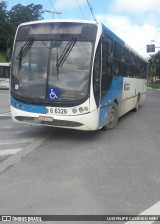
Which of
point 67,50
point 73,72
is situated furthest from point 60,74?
point 67,50

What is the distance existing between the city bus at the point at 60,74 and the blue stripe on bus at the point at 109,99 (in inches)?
3.3

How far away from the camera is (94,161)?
24.9ft

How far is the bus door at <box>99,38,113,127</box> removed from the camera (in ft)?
32.1

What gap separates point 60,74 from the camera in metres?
→ 9.27

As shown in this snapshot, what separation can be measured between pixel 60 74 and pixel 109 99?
2.10m

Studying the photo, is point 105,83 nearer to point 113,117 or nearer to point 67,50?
point 67,50

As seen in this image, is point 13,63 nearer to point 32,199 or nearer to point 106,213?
point 32,199

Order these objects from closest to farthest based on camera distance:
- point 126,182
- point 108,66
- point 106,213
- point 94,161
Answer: point 106,213
point 126,182
point 94,161
point 108,66

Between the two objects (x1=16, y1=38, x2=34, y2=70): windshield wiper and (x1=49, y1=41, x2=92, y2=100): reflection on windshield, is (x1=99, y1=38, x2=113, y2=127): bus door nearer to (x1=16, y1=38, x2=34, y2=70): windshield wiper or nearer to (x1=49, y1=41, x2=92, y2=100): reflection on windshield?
(x1=49, y1=41, x2=92, y2=100): reflection on windshield

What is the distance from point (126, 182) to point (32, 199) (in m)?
1.69

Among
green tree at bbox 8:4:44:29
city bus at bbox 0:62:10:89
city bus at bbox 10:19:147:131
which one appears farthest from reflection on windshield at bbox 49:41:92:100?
green tree at bbox 8:4:44:29

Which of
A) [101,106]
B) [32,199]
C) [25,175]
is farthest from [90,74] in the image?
[32,199]

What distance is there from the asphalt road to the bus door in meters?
0.67

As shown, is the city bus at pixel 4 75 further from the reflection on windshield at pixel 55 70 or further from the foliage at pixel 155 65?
the foliage at pixel 155 65
